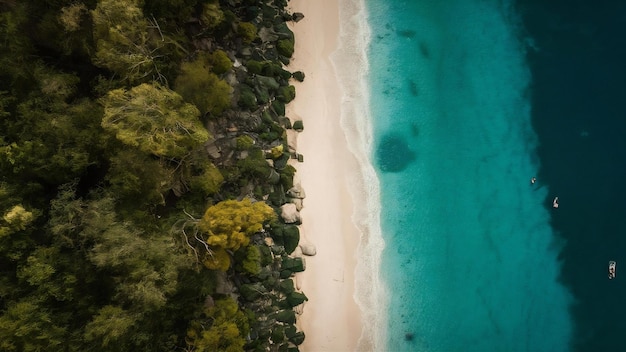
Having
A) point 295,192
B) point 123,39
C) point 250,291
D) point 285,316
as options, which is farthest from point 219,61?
point 285,316

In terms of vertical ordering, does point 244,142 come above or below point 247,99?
below

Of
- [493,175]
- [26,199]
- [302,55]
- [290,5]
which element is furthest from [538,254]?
[26,199]

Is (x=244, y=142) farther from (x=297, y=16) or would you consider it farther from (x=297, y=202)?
(x=297, y=16)

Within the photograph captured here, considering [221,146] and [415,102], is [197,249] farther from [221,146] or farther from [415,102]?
[415,102]

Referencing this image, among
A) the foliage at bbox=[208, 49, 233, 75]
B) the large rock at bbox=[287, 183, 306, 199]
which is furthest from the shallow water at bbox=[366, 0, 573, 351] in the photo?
the foliage at bbox=[208, 49, 233, 75]

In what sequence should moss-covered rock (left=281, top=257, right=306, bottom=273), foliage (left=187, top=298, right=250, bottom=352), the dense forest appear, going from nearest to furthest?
the dense forest → foliage (left=187, top=298, right=250, bottom=352) → moss-covered rock (left=281, top=257, right=306, bottom=273)

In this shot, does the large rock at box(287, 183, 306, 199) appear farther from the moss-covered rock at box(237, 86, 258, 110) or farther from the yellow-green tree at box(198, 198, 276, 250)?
the moss-covered rock at box(237, 86, 258, 110)
